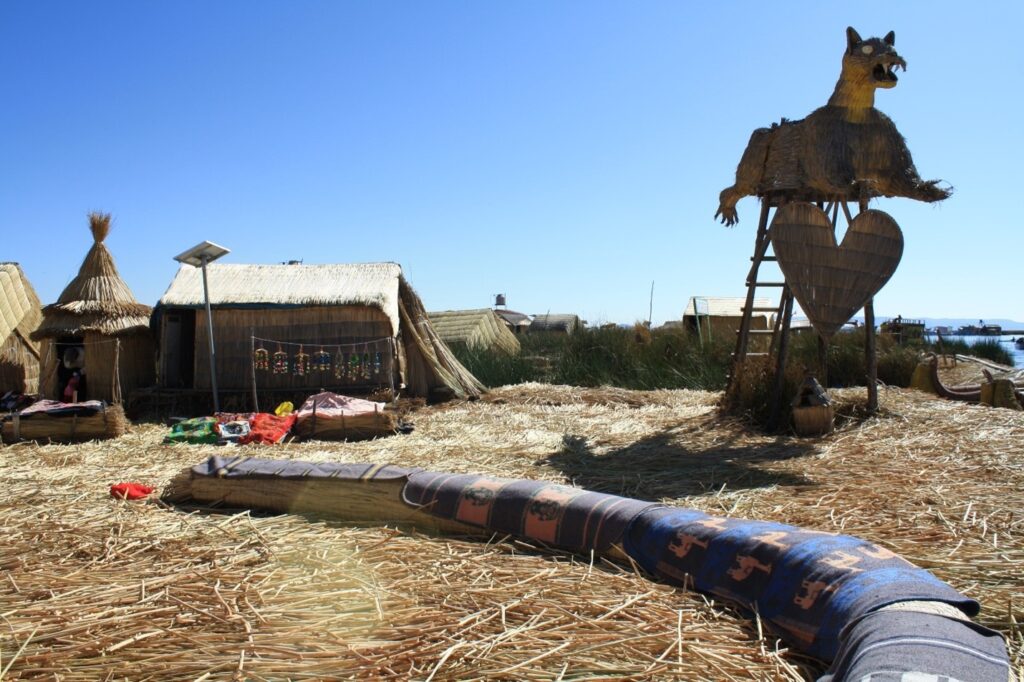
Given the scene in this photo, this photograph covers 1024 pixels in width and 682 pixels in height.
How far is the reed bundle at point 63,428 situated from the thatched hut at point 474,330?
8645mm

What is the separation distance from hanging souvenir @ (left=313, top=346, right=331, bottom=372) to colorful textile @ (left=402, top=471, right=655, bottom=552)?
7.54m

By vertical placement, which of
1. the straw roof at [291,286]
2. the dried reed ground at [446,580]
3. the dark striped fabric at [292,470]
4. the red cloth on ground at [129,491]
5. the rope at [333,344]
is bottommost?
the dried reed ground at [446,580]

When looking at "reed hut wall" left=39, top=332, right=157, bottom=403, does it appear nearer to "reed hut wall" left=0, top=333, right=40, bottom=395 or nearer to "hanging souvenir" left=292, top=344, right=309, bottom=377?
"reed hut wall" left=0, top=333, right=40, bottom=395

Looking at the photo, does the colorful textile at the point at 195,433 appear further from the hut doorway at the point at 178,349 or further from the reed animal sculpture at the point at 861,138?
the reed animal sculpture at the point at 861,138

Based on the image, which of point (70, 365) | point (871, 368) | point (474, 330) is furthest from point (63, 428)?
point (474, 330)

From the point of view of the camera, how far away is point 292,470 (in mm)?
3986

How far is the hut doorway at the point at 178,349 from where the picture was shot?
11133mm

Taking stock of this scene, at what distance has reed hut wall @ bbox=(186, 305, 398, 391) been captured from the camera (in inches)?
428

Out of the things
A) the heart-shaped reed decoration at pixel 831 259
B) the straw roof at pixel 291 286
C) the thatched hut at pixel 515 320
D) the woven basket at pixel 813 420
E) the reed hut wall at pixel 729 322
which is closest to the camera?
the heart-shaped reed decoration at pixel 831 259

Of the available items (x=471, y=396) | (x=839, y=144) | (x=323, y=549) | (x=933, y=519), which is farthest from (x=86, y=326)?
(x=933, y=519)

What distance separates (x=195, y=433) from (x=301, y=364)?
3.23 meters

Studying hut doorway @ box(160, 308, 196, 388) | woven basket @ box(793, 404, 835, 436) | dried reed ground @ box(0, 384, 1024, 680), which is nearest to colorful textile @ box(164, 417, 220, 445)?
dried reed ground @ box(0, 384, 1024, 680)

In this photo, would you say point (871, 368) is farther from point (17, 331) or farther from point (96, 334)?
point (17, 331)

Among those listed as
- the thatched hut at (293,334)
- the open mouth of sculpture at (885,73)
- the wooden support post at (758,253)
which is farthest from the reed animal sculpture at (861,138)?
the thatched hut at (293,334)
